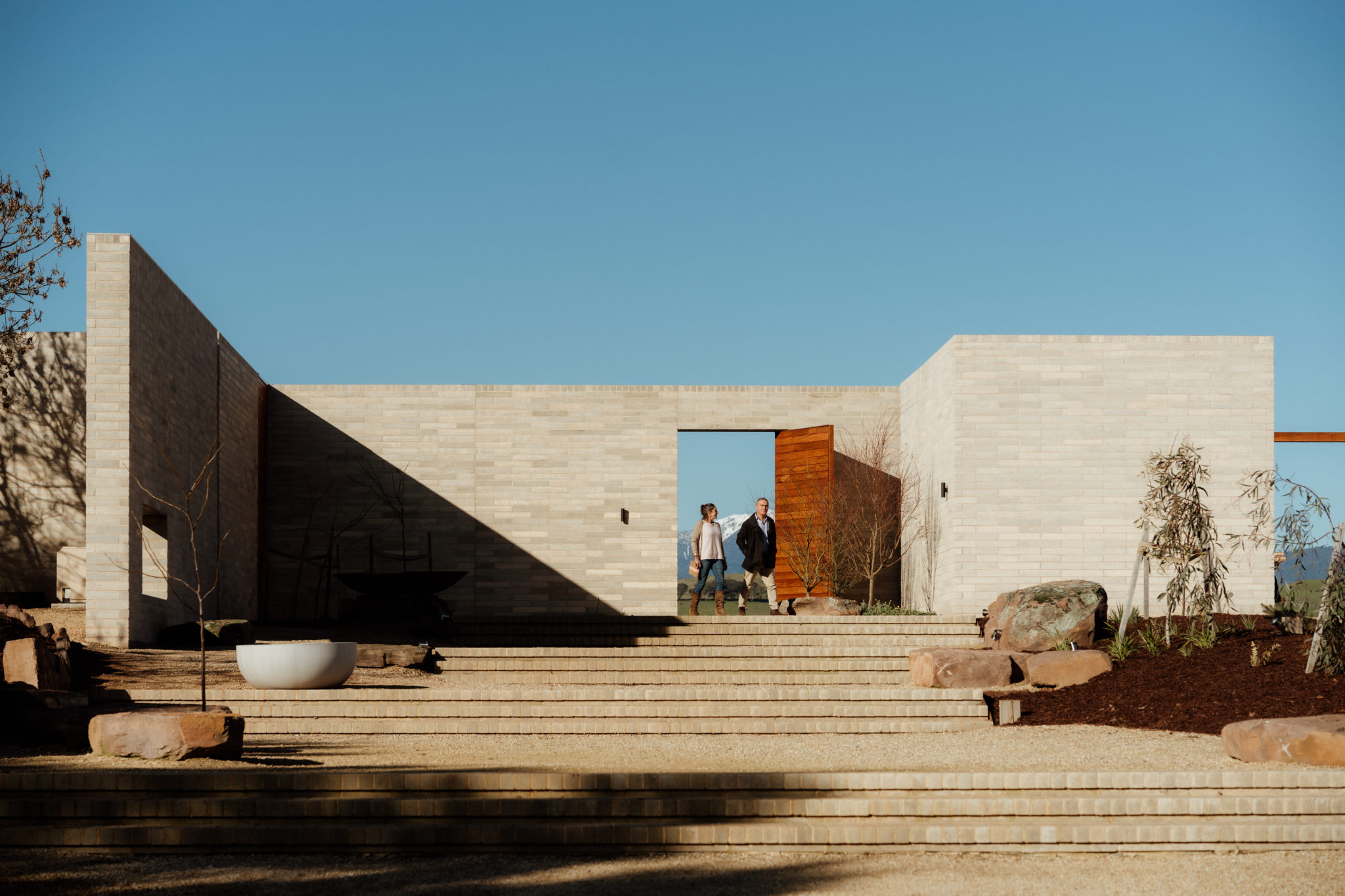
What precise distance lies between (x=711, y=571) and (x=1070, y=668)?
5399 mm

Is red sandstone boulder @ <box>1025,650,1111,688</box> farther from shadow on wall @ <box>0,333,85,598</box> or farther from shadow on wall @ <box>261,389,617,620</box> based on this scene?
shadow on wall @ <box>0,333,85,598</box>

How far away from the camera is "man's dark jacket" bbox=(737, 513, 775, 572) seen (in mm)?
13945

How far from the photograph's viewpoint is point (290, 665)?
818cm

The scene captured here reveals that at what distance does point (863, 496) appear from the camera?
642 inches

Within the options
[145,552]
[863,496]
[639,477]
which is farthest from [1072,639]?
[145,552]

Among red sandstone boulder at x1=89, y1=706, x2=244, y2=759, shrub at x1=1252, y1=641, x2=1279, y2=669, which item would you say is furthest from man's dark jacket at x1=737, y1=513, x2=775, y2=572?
red sandstone boulder at x1=89, y1=706, x2=244, y2=759

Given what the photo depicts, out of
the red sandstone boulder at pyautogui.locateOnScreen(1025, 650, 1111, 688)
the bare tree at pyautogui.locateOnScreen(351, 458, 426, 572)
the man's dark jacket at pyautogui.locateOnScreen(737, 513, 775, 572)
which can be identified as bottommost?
the red sandstone boulder at pyautogui.locateOnScreen(1025, 650, 1111, 688)

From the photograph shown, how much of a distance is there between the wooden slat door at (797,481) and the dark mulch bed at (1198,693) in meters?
6.54

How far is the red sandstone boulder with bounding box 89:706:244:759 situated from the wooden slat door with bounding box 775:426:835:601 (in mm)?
11141

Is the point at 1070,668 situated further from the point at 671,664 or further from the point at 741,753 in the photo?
the point at 741,753

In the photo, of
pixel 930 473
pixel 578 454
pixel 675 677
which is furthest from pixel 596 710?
pixel 578 454

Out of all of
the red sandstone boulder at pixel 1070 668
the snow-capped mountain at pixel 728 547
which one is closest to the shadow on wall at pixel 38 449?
the red sandstone boulder at pixel 1070 668

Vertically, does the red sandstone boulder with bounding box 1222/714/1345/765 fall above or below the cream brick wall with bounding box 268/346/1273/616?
below

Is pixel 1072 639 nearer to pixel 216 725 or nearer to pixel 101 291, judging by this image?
pixel 216 725
